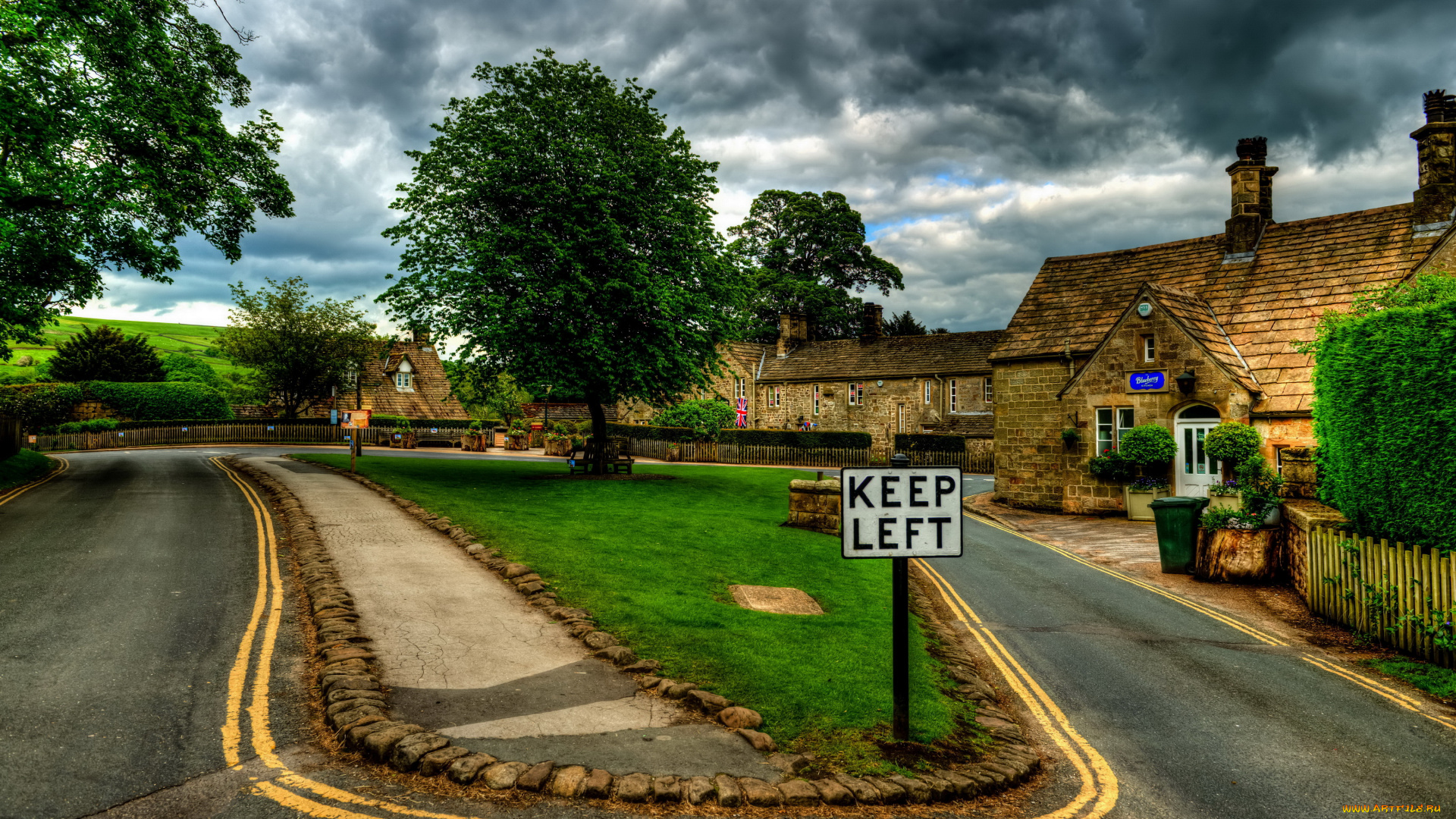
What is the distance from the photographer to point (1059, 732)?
Answer: 23.2ft

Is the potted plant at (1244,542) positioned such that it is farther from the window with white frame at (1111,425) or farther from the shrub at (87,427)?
the shrub at (87,427)

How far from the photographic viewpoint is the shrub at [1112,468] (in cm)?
Result: 2378

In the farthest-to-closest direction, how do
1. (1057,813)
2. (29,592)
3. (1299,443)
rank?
1. (1299,443)
2. (29,592)
3. (1057,813)

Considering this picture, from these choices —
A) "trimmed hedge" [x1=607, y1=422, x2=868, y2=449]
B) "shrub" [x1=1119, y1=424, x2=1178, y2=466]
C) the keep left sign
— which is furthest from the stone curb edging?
"trimmed hedge" [x1=607, y1=422, x2=868, y2=449]

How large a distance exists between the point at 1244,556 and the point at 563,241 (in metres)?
18.5

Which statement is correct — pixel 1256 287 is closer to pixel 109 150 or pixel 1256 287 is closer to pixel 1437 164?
pixel 1437 164

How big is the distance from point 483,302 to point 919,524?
1737 centimetres

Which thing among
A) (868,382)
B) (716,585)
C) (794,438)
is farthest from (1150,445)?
(868,382)

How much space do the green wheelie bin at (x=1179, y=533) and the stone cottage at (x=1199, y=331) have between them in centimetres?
653

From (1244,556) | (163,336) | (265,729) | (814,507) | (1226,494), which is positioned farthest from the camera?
(163,336)

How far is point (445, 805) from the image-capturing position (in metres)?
4.84

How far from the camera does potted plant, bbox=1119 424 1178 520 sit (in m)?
22.4

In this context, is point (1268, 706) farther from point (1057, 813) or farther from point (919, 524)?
point (919, 524)

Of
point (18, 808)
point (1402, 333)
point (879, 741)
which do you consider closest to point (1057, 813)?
point (879, 741)
